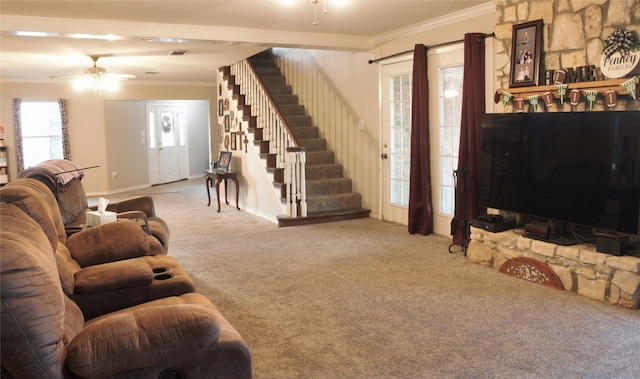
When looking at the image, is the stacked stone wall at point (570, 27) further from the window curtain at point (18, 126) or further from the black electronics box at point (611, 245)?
the window curtain at point (18, 126)

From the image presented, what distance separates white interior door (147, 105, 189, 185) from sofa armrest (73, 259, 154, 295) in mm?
9811

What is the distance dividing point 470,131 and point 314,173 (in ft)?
9.46

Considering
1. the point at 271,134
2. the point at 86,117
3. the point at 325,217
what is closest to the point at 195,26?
the point at 271,134

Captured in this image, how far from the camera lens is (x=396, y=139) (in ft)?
22.0

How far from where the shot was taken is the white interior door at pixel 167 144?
1235cm

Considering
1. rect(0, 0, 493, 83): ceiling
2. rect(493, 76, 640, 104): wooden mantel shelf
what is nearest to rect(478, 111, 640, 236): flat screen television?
rect(493, 76, 640, 104): wooden mantel shelf

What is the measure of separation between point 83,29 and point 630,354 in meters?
5.40

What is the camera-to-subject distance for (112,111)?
1111 centimetres

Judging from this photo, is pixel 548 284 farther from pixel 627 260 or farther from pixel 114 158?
pixel 114 158

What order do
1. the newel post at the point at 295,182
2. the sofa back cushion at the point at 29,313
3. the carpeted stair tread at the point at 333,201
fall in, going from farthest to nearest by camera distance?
the carpeted stair tread at the point at 333,201
the newel post at the point at 295,182
the sofa back cushion at the point at 29,313

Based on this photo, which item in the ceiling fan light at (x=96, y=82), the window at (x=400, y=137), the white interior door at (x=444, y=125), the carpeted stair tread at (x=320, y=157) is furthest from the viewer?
the carpeted stair tread at (x=320, y=157)

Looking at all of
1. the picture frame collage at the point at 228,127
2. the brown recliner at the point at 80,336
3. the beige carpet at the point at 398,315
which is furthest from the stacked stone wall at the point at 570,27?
the picture frame collage at the point at 228,127

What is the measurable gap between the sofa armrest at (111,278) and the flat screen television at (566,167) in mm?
3187

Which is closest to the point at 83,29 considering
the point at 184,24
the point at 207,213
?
the point at 184,24
